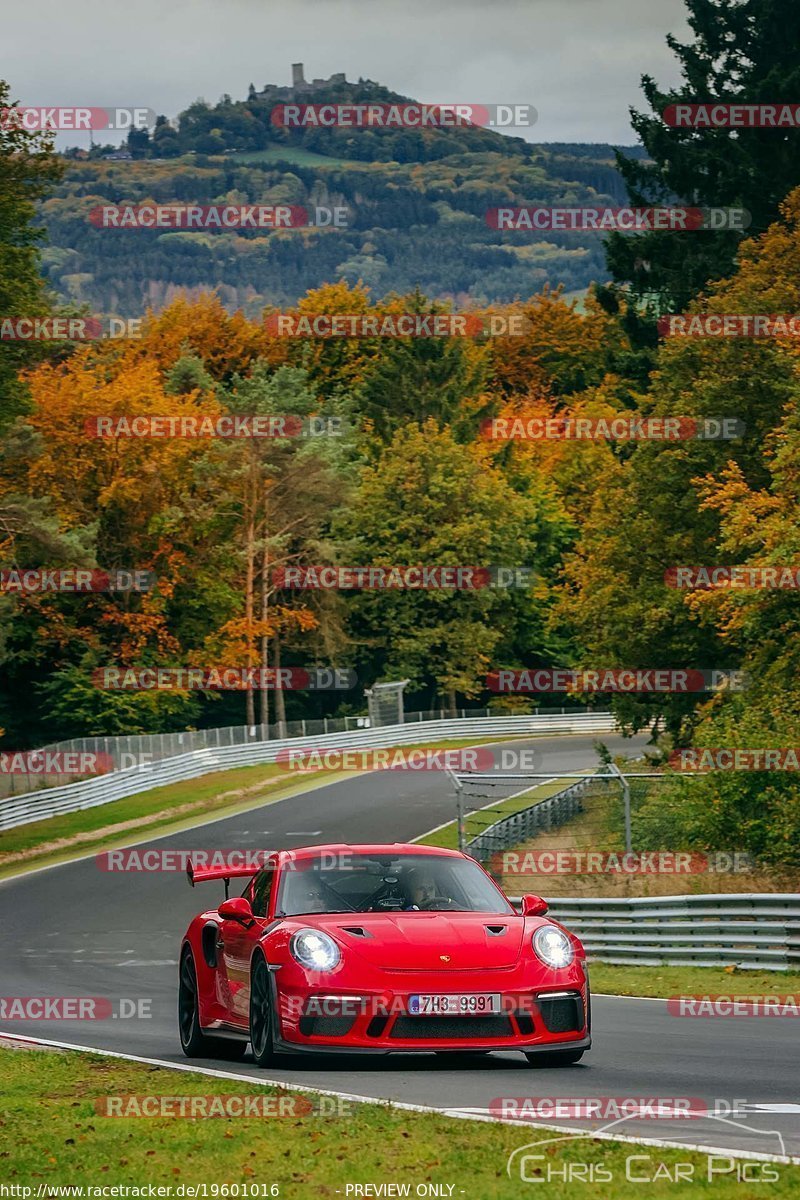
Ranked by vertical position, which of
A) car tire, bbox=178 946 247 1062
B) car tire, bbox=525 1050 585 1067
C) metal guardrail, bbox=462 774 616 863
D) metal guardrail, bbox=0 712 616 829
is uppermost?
car tire, bbox=525 1050 585 1067

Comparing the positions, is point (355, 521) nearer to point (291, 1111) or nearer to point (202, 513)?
point (202, 513)

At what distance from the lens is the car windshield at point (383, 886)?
11.4 metres

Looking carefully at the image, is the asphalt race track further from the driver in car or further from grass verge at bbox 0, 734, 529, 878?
grass verge at bbox 0, 734, 529, 878

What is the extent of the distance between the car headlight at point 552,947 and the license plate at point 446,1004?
0.57m

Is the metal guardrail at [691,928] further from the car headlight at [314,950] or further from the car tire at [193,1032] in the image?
the car headlight at [314,950]

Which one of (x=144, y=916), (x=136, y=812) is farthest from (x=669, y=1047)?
(x=136, y=812)

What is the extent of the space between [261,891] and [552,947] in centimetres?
203

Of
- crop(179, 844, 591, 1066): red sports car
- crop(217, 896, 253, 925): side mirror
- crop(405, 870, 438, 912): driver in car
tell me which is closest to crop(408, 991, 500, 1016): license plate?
crop(179, 844, 591, 1066): red sports car

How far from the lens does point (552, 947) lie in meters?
10.8

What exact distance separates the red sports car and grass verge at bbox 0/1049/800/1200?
2.88 ft

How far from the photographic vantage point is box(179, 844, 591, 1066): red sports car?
1030 centimetres

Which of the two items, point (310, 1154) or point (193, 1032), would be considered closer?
point (310, 1154)

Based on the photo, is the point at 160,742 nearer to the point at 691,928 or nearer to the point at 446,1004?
the point at 691,928

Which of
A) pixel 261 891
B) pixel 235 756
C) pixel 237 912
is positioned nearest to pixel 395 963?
pixel 237 912
